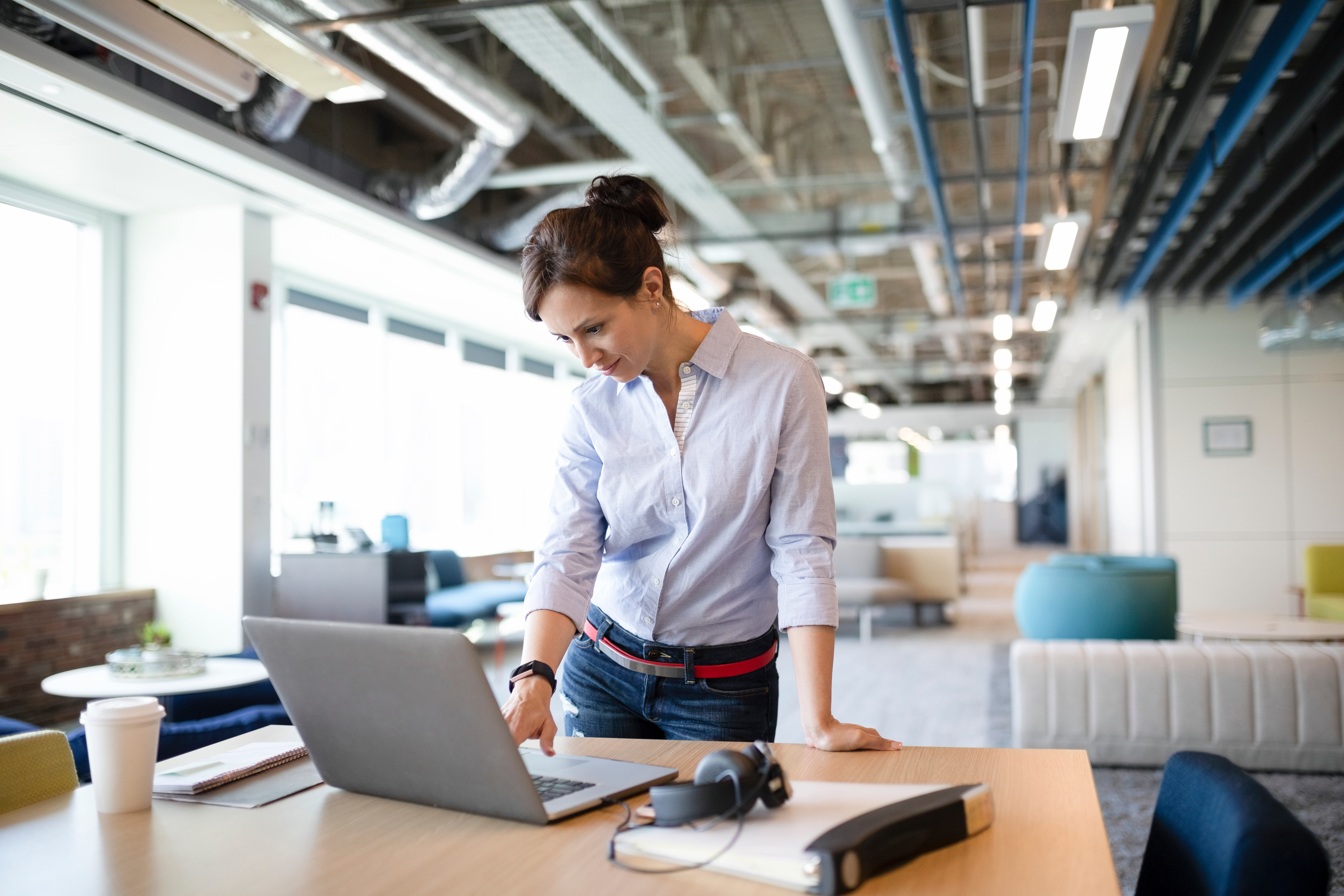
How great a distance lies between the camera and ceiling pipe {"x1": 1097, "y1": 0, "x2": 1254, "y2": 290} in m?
4.27

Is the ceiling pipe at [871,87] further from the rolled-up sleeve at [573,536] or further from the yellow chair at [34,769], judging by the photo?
the yellow chair at [34,769]

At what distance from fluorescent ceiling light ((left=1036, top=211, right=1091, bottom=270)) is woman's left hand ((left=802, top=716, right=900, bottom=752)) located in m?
5.71

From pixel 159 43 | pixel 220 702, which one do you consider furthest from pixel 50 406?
pixel 159 43

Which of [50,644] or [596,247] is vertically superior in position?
[596,247]

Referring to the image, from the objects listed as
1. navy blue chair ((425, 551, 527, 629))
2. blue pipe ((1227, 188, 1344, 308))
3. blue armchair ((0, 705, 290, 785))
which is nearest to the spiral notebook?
blue armchair ((0, 705, 290, 785))

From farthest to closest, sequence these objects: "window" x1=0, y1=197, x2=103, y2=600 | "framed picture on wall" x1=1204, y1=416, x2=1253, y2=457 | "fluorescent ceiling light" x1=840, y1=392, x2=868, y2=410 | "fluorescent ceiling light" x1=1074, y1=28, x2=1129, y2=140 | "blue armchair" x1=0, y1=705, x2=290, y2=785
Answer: "fluorescent ceiling light" x1=840, y1=392, x2=868, y2=410
"framed picture on wall" x1=1204, y1=416, x2=1253, y2=457
"window" x1=0, y1=197, x2=103, y2=600
"fluorescent ceiling light" x1=1074, y1=28, x2=1129, y2=140
"blue armchair" x1=0, y1=705, x2=290, y2=785

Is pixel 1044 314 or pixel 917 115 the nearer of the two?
pixel 917 115

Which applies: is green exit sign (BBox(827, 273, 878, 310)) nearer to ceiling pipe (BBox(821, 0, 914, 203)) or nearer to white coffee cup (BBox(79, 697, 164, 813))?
ceiling pipe (BBox(821, 0, 914, 203))

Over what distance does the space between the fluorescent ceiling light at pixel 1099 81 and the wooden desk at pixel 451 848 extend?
325 cm

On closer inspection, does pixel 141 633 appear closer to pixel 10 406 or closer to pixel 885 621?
pixel 10 406

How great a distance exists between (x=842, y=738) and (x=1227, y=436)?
369 inches

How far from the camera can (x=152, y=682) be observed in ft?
13.0

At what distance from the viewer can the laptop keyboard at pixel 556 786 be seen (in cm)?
115

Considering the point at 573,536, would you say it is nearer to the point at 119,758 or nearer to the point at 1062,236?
the point at 119,758
